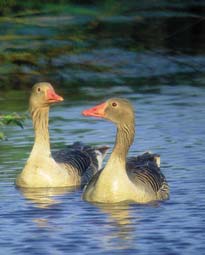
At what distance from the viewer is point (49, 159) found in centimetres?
2042

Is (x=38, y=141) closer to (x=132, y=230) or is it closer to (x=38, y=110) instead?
(x=38, y=110)

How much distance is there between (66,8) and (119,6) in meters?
1.75

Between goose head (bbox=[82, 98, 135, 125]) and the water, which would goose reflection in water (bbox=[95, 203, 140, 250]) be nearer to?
the water

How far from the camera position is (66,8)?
35312 millimetres

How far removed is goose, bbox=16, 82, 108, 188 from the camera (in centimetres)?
2017

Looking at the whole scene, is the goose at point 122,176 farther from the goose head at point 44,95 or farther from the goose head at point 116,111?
the goose head at point 44,95

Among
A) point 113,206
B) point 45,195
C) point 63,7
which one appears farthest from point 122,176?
point 63,7

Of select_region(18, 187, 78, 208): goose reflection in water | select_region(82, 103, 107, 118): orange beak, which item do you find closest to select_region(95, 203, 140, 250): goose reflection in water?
select_region(18, 187, 78, 208): goose reflection in water

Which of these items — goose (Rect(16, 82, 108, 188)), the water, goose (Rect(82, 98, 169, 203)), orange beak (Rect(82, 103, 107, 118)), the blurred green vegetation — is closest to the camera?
the water

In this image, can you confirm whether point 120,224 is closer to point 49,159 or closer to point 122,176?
point 122,176

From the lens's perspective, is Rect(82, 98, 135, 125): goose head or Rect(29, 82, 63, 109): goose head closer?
Rect(82, 98, 135, 125): goose head

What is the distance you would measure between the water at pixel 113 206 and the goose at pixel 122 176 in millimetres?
174

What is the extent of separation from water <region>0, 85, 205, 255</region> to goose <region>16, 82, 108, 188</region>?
250 millimetres

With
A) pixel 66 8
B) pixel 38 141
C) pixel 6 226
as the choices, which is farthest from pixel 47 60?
pixel 6 226
